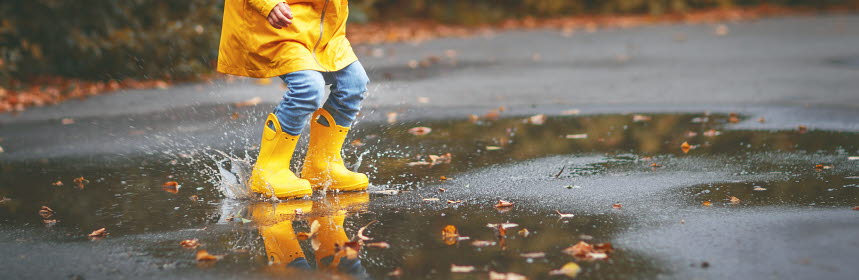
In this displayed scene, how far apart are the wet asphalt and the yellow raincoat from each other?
76cm

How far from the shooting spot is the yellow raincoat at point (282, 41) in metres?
4.32

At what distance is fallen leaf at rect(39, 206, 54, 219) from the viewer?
450 centimetres

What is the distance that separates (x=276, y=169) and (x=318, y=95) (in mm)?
508

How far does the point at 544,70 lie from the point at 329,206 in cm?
633

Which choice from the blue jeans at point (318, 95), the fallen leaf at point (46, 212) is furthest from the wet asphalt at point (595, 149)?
the blue jeans at point (318, 95)

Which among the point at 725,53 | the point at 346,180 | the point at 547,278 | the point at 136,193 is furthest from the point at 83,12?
→ the point at 547,278

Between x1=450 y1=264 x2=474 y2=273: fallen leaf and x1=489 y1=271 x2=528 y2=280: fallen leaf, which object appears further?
x1=450 y1=264 x2=474 y2=273: fallen leaf

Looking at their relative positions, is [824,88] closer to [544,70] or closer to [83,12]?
[544,70]

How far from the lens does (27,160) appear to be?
20.5ft

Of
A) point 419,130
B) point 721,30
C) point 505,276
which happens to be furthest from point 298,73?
point 721,30

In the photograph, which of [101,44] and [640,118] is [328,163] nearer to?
[640,118]

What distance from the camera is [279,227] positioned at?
161 inches

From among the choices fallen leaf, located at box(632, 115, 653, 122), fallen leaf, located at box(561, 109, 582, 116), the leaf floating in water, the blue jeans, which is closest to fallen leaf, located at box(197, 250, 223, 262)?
the blue jeans

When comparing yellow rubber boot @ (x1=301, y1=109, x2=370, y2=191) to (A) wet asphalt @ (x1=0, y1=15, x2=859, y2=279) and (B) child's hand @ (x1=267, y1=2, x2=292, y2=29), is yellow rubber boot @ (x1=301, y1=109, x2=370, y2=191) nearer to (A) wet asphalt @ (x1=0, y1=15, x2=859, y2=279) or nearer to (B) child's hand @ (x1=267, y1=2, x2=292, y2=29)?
(A) wet asphalt @ (x1=0, y1=15, x2=859, y2=279)
